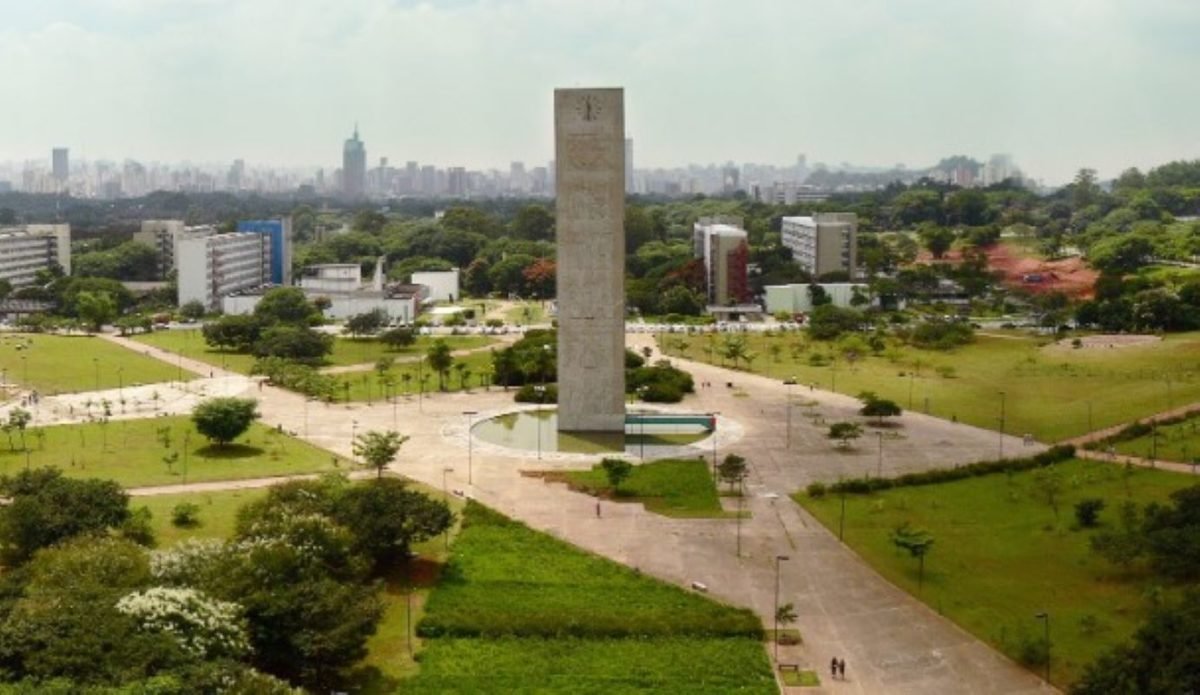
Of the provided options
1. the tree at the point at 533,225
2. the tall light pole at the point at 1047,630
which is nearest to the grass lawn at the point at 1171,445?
the tall light pole at the point at 1047,630

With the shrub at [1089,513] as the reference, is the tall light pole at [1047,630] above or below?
below

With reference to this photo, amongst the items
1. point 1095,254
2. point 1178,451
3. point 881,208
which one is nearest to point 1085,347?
point 1178,451

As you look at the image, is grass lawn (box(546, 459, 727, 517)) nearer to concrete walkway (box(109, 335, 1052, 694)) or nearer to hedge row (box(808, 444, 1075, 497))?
concrete walkway (box(109, 335, 1052, 694))

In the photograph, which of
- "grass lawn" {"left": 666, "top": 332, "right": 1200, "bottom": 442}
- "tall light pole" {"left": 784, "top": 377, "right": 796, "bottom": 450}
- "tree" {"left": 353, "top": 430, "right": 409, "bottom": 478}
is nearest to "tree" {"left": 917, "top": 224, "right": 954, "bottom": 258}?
"grass lawn" {"left": 666, "top": 332, "right": 1200, "bottom": 442}

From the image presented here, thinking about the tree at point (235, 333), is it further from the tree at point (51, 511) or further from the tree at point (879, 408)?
the tree at point (51, 511)

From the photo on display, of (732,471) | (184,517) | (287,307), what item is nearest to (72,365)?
(287,307)

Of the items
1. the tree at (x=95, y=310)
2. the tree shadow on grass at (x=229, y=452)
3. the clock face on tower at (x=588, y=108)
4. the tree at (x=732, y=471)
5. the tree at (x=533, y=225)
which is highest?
the clock face on tower at (x=588, y=108)
